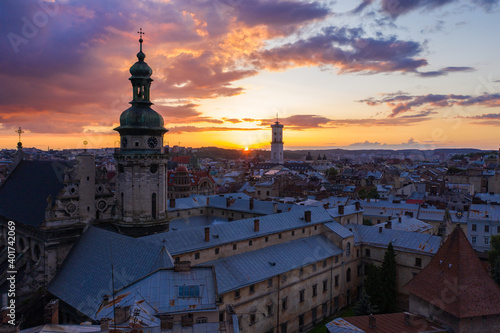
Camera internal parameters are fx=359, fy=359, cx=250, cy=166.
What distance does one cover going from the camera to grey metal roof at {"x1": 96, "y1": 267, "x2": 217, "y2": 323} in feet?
82.2

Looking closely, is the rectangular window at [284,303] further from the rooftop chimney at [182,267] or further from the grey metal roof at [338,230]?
the rooftop chimney at [182,267]

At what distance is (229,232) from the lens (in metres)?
41.6

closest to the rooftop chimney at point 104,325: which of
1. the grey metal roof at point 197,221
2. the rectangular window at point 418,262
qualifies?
the grey metal roof at point 197,221

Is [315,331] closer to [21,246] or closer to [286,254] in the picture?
[286,254]

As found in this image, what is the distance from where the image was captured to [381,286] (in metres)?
44.7

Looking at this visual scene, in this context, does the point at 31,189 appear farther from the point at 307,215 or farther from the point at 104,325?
the point at 307,215

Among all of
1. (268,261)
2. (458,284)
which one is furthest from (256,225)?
(458,284)

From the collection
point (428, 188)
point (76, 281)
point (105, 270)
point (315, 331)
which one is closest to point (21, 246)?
point (76, 281)

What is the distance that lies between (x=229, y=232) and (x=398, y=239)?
25600 millimetres

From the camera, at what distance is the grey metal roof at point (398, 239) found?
157ft

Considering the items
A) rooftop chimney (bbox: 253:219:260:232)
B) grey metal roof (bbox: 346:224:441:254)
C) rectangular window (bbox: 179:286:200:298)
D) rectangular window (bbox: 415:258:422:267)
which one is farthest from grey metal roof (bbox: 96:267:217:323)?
rectangular window (bbox: 415:258:422:267)

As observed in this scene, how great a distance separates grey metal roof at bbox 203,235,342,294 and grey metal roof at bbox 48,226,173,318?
24.6 feet

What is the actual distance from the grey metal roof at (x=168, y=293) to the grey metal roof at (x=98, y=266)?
192cm

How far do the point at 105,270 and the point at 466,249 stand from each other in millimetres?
Result: 32661
